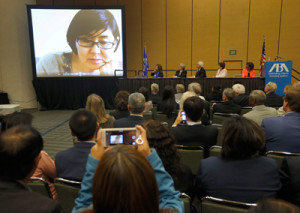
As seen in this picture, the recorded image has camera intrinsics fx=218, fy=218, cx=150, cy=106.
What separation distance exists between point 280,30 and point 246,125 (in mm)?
9395

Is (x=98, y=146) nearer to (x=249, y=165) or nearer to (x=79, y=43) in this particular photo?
(x=249, y=165)

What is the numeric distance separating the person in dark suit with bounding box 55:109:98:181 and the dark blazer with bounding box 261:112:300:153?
1.68 meters

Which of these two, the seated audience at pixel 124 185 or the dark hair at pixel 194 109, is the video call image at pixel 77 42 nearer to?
the dark hair at pixel 194 109

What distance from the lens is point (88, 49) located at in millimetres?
8211

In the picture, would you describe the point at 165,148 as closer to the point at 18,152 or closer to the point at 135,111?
the point at 18,152

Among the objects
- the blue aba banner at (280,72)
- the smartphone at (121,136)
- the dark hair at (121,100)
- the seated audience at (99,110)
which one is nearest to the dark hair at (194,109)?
the smartphone at (121,136)

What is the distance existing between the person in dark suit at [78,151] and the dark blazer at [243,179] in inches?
34.5

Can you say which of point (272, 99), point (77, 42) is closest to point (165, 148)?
point (272, 99)

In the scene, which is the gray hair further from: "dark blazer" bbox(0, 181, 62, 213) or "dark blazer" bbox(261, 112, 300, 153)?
"dark blazer" bbox(0, 181, 62, 213)

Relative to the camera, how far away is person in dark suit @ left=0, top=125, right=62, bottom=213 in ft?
2.68

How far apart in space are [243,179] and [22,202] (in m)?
1.15

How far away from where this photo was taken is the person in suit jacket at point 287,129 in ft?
6.66

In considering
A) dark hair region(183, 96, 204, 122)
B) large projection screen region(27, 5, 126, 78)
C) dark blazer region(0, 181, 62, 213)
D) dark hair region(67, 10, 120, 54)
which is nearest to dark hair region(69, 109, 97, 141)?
dark blazer region(0, 181, 62, 213)

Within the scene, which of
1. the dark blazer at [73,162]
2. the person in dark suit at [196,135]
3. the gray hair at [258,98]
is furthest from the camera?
the gray hair at [258,98]
